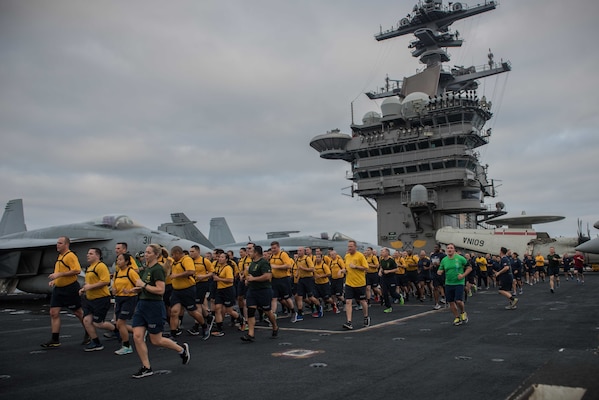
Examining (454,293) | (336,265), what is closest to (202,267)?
(336,265)

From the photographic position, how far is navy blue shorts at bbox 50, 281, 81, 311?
8688mm

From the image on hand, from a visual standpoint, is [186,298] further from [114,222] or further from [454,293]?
[114,222]

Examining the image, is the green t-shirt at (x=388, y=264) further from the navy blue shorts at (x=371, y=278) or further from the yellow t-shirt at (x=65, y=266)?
the yellow t-shirt at (x=65, y=266)

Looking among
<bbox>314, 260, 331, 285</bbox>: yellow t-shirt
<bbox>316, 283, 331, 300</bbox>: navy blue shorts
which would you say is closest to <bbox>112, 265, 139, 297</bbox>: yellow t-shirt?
<bbox>314, 260, 331, 285</bbox>: yellow t-shirt

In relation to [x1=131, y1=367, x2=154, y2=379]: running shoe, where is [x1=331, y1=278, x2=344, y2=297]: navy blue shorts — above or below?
above

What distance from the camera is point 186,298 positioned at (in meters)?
9.41

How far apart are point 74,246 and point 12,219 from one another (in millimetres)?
12096

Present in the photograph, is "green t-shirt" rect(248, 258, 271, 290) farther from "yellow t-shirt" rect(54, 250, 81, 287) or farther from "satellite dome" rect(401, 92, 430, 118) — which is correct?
"satellite dome" rect(401, 92, 430, 118)

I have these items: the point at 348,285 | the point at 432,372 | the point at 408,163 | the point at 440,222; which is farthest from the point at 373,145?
the point at 432,372

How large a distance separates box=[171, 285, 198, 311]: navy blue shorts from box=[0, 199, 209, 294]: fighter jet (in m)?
9.25

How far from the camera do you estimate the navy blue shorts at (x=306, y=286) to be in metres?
13.5

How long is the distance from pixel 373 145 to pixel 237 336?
42.1 m

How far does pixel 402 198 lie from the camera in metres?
Result: 47.3

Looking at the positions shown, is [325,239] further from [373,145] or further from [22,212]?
[373,145]
